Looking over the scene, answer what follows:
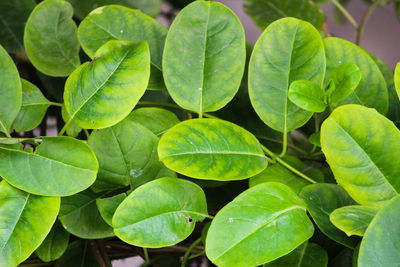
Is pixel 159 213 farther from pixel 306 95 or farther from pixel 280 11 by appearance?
pixel 280 11

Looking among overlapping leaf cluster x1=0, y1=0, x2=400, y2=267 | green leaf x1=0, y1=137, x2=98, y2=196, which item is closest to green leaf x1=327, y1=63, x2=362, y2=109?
overlapping leaf cluster x1=0, y1=0, x2=400, y2=267

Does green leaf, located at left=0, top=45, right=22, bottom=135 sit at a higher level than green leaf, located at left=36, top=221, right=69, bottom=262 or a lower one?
higher

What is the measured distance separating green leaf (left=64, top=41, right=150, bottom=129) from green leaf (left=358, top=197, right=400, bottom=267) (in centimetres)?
20

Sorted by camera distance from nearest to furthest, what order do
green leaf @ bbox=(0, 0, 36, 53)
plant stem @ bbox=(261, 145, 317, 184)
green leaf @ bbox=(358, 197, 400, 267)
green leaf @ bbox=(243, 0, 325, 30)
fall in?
green leaf @ bbox=(358, 197, 400, 267)
plant stem @ bbox=(261, 145, 317, 184)
green leaf @ bbox=(0, 0, 36, 53)
green leaf @ bbox=(243, 0, 325, 30)

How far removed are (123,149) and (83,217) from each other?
8 centimetres

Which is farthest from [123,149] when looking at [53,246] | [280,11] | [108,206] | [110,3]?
[280,11]

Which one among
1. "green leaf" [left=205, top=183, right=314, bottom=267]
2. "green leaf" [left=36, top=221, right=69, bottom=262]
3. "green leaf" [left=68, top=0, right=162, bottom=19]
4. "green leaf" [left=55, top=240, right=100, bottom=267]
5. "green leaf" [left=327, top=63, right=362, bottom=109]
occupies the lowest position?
"green leaf" [left=55, top=240, right=100, bottom=267]

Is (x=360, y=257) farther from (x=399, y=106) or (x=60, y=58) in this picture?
(x=60, y=58)

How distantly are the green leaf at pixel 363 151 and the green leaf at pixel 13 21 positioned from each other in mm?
422

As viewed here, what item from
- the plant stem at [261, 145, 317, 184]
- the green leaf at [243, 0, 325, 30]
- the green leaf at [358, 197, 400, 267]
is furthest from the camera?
the green leaf at [243, 0, 325, 30]

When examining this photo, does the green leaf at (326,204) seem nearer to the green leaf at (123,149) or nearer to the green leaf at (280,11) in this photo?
the green leaf at (123,149)

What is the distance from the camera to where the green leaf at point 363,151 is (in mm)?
318

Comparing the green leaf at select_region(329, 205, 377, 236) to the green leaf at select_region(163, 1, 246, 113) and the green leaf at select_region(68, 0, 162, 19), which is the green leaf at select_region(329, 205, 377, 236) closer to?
the green leaf at select_region(163, 1, 246, 113)

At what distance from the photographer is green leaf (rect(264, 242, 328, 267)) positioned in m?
0.36
